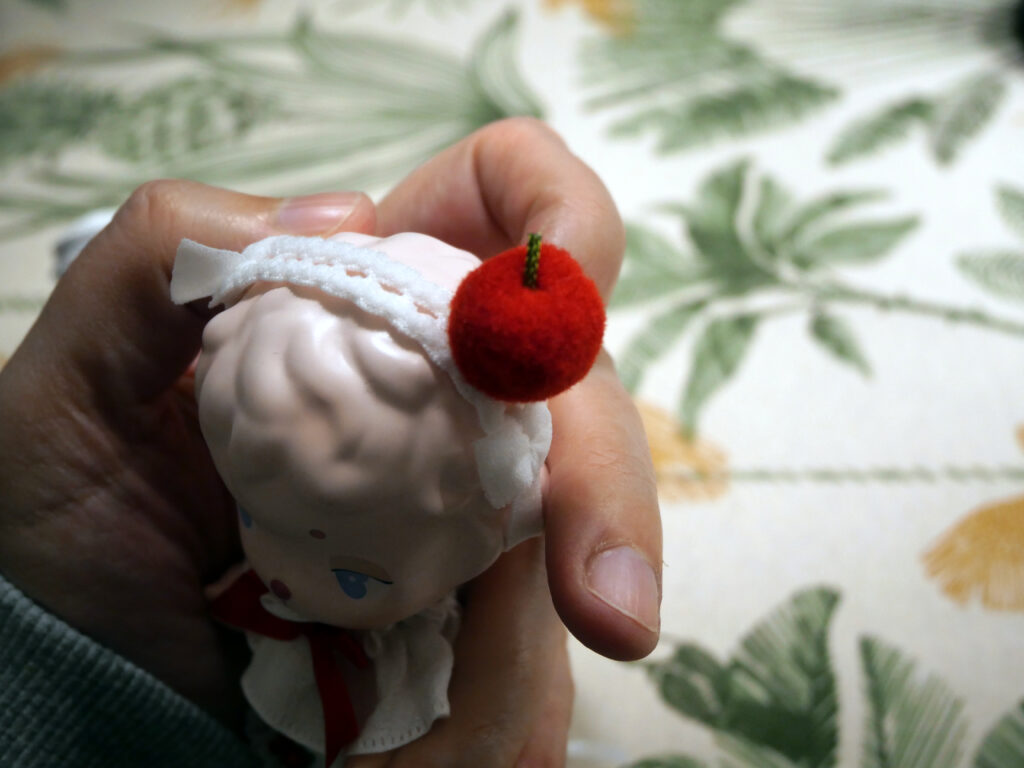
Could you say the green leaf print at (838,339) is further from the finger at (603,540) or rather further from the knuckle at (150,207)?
the knuckle at (150,207)

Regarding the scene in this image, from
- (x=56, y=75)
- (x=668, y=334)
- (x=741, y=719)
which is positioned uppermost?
(x=56, y=75)

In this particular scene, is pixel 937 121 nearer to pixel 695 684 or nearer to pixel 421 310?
pixel 695 684

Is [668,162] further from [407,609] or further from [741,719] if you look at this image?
[407,609]

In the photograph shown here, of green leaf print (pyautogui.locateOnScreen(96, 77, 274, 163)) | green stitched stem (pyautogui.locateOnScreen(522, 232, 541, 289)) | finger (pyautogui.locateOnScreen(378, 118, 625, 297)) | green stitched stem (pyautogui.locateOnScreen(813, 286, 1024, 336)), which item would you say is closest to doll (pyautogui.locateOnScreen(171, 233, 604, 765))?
green stitched stem (pyautogui.locateOnScreen(522, 232, 541, 289))

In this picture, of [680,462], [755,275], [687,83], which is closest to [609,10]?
[687,83]

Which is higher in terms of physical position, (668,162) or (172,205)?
(172,205)

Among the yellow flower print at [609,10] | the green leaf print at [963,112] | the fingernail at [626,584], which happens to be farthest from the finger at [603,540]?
the yellow flower print at [609,10]

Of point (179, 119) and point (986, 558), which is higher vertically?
point (179, 119)

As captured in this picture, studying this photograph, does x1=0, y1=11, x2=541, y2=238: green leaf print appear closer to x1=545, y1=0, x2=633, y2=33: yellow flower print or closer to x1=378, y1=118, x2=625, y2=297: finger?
x1=545, y1=0, x2=633, y2=33: yellow flower print

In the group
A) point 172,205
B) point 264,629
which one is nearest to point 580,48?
point 172,205
